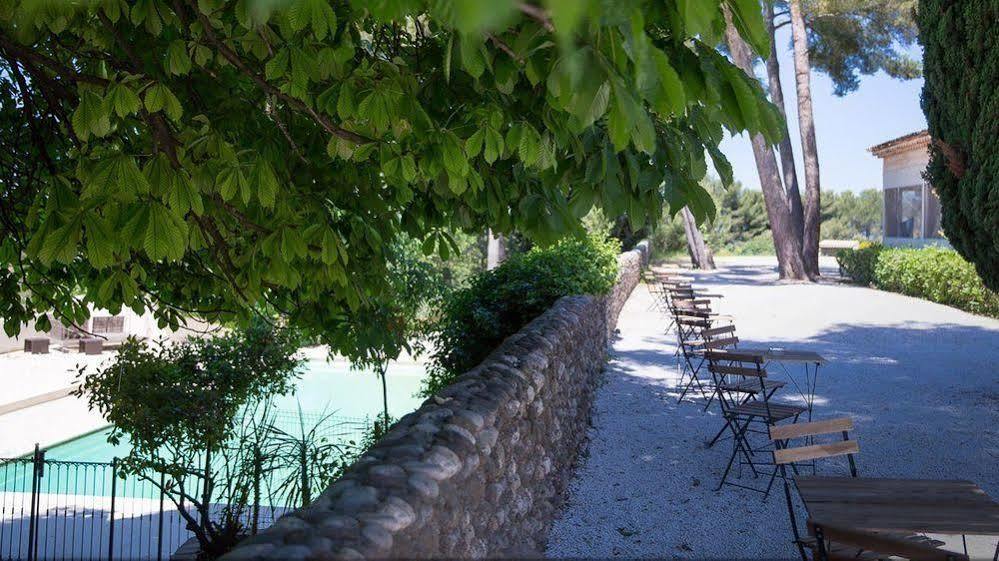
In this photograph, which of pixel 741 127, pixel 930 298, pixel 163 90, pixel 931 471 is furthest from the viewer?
pixel 930 298

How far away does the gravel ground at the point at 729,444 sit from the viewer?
5289mm

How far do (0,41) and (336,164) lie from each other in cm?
181

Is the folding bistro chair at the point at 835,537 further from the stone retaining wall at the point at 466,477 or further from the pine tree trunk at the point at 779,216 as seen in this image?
the pine tree trunk at the point at 779,216

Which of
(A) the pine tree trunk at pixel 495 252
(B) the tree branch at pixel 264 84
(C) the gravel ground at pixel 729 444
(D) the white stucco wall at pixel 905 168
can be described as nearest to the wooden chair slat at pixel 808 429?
(C) the gravel ground at pixel 729 444

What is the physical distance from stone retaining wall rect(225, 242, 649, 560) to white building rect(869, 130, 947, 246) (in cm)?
1944

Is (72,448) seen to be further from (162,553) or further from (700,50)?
(700,50)

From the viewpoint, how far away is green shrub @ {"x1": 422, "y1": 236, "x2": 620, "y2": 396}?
10055mm

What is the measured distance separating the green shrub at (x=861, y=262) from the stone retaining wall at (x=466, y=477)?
19095 millimetres

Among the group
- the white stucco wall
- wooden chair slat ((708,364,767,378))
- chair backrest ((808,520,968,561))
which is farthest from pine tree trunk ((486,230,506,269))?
chair backrest ((808,520,968,561))

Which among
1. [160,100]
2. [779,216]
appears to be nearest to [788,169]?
[779,216]

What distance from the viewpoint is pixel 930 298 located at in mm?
18859

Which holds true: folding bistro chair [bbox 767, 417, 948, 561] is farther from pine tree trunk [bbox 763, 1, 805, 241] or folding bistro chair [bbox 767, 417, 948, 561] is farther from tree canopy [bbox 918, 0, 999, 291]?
pine tree trunk [bbox 763, 1, 805, 241]

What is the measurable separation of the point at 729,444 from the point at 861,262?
1892cm

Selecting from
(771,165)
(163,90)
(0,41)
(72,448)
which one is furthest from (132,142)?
(771,165)
